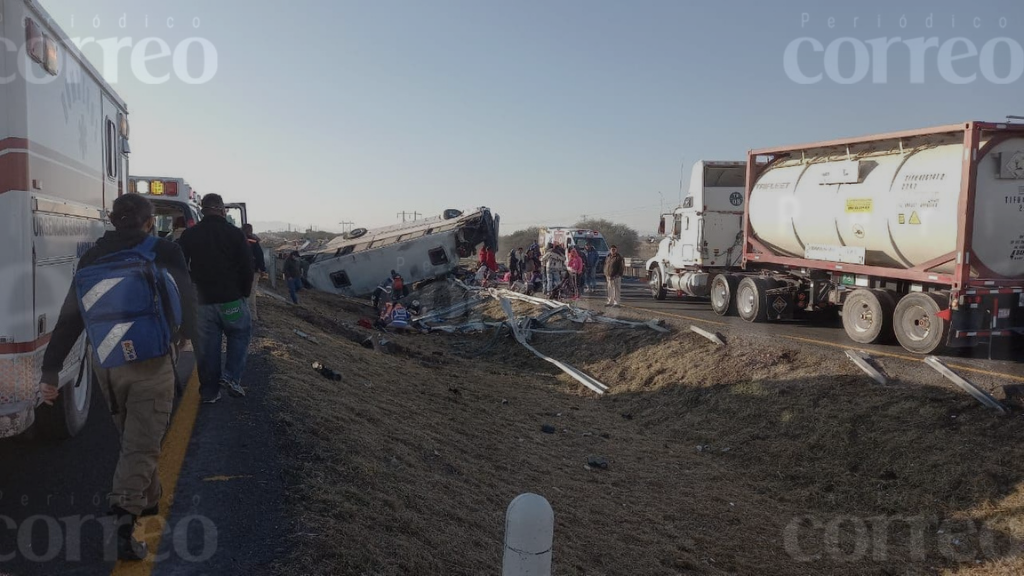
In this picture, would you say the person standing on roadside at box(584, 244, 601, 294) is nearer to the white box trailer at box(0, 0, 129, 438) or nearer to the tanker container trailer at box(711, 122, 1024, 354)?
the tanker container trailer at box(711, 122, 1024, 354)

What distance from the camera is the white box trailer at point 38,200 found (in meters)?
3.89

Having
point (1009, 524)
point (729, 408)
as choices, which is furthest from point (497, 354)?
point (1009, 524)

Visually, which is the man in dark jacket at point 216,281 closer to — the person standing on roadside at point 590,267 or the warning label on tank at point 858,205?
the warning label on tank at point 858,205

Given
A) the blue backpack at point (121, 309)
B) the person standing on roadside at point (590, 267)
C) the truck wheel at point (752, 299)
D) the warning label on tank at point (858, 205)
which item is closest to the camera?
the blue backpack at point (121, 309)

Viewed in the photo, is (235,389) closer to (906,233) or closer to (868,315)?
(906,233)

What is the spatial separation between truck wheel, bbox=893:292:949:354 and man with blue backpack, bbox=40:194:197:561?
32.7 ft

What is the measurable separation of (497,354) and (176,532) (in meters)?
11.9

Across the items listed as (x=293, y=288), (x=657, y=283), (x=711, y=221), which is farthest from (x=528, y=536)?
(x=657, y=283)

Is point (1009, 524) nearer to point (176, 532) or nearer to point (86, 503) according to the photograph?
point (176, 532)

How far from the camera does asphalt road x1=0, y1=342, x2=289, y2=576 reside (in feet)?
11.2

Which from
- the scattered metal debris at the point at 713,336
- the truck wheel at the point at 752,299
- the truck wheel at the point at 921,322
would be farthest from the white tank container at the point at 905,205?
the scattered metal debris at the point at 713,336

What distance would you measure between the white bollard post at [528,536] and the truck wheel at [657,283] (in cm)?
1859

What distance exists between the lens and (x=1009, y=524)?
5.78 m

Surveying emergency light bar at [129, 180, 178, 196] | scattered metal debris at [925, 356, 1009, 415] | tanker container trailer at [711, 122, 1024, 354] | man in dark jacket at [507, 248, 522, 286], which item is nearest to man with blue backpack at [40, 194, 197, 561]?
emergency light bar at [129, 180, 178, 196]
